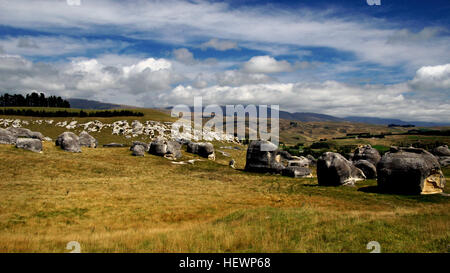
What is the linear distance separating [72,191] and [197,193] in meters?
14.0

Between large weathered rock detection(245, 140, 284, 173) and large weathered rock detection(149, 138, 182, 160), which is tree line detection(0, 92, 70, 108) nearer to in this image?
large weathered rock detection(149, 138, 182, 160)

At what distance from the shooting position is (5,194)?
2636cm

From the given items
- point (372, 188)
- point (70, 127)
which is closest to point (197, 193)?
point (372, 188)

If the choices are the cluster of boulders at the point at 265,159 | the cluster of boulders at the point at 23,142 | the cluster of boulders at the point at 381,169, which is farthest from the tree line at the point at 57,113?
the cluster of boulders at the point at 381,169

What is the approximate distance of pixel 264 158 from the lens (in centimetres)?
5228

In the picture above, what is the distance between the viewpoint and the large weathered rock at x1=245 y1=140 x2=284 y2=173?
51.7 meters

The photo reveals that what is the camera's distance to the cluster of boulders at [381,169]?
29.9 metres

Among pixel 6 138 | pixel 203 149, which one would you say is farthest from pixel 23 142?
pixel 203 149

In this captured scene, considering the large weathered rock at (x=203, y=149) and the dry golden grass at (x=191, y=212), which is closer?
the dry golden grass at (x=191, y=212)

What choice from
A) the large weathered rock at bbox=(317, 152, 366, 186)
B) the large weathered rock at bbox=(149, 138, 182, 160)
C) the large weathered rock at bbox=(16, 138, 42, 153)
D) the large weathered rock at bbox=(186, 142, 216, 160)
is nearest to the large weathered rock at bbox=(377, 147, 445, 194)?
the large weathered rock at bbox=(317, 152, 366, 186)

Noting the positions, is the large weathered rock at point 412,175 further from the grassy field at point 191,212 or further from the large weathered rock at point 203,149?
the large weathered rock at point 203,149

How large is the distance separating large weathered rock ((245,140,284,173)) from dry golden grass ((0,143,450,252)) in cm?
277

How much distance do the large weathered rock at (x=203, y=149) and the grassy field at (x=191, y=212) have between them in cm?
1641

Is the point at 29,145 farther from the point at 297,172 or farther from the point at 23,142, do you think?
the point at 297,172
